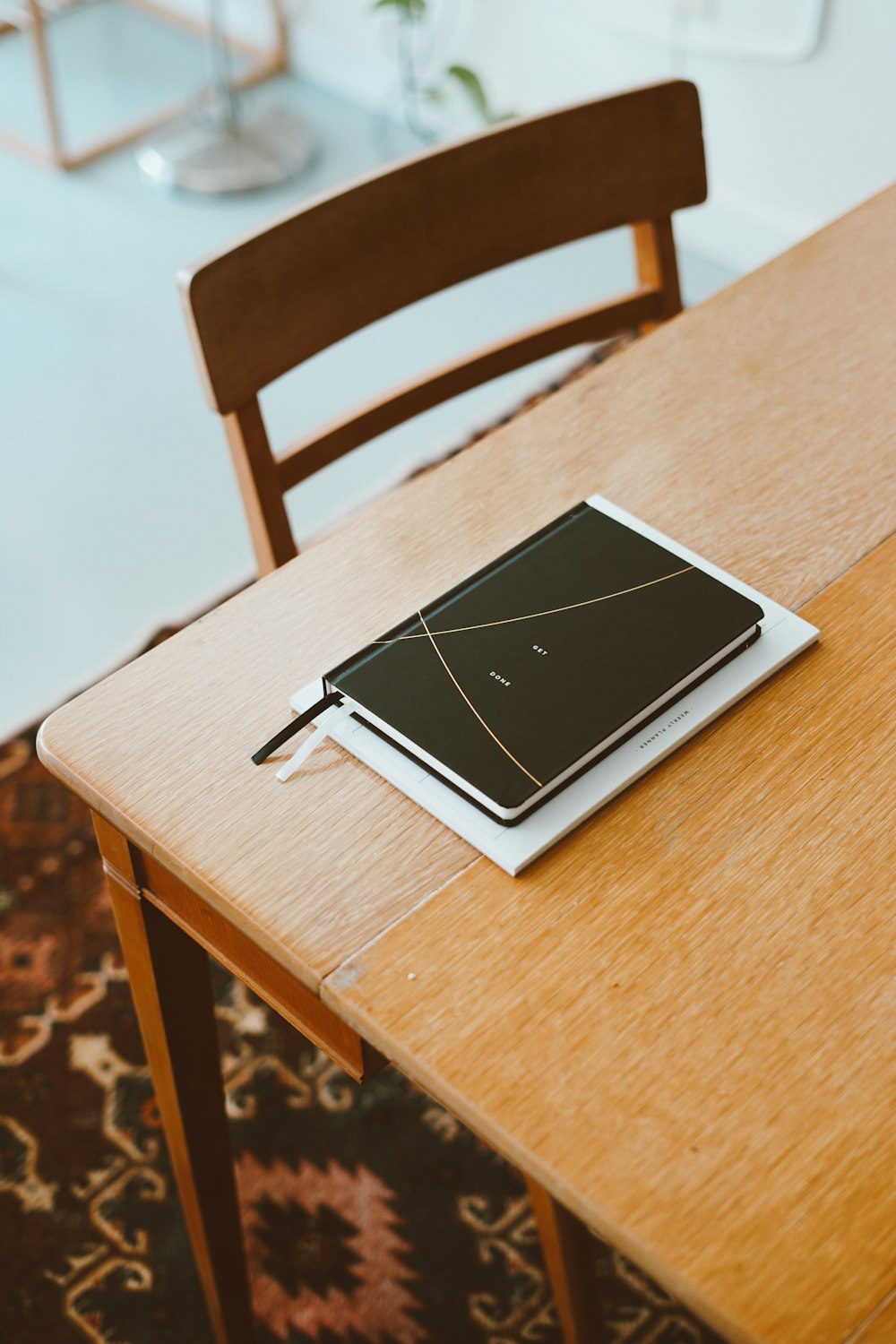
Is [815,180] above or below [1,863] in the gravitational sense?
above

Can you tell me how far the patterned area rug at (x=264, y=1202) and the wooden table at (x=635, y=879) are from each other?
0.96ft

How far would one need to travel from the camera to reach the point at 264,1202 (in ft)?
4.25

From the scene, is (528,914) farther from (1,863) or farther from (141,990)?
(1,863)

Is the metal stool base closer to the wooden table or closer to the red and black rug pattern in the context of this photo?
the red and black rug pattern

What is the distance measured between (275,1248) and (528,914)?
76 cm

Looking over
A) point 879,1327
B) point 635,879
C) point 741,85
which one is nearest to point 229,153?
point 741,85

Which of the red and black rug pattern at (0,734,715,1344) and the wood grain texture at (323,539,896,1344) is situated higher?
the wood grain texture at (323,539,896,1344)

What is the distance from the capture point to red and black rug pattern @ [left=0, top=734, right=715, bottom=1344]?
1.22 meters

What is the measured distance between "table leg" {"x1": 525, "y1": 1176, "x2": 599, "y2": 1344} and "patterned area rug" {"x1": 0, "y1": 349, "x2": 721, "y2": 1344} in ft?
0.09

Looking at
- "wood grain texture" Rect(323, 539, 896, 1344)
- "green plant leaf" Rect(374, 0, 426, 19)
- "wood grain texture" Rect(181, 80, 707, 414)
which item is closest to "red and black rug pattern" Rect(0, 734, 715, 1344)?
"wood grain texture" Rect(323, 539, 896, 1344)

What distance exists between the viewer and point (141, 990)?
36.9 inches

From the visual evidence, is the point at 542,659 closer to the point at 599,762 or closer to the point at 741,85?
the point at 599,762

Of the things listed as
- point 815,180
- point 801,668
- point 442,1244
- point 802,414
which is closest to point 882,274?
point 802,414

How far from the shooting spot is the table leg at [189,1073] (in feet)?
2.82
